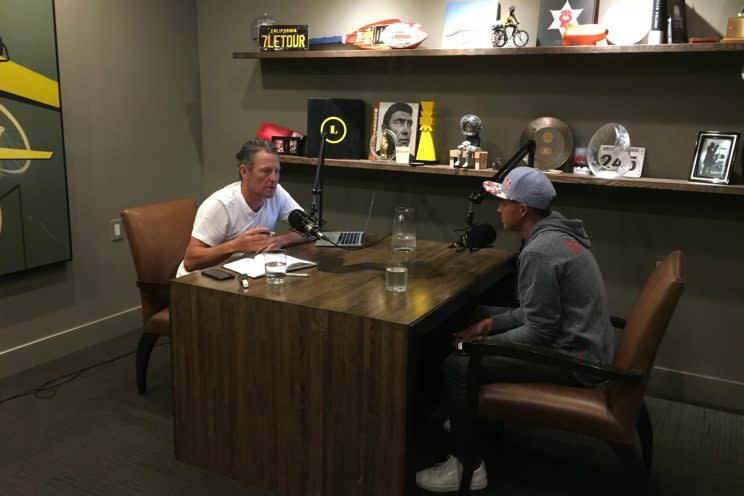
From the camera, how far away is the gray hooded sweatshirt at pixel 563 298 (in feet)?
7.17

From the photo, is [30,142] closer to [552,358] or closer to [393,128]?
[393,128]

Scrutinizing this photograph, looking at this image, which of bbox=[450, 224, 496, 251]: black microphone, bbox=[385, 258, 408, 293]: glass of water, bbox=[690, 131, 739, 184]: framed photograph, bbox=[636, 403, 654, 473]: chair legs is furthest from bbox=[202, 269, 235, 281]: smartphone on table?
bbox=[690, 131, 739, 184]: framed photograph

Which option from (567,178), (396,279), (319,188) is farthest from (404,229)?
(567,178)

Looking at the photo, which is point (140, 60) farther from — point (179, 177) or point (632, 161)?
point (632, 161)

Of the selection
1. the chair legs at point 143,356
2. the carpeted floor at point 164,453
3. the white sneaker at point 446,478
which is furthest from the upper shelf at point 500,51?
the white sneaker at point 446,478

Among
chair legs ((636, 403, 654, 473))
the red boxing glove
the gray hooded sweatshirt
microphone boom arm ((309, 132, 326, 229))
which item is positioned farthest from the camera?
the red boxing glove

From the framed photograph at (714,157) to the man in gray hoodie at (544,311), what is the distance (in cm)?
111

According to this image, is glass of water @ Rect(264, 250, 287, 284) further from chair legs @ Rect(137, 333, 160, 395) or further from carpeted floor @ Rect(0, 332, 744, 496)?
chair legs @ Rect(137, 333, 160, 395)

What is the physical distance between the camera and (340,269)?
103 inches

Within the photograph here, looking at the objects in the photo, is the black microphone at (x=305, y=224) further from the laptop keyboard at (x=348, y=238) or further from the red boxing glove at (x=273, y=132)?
the red boxing glove at (x=273, y=132)

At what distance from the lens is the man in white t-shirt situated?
280 centimetres

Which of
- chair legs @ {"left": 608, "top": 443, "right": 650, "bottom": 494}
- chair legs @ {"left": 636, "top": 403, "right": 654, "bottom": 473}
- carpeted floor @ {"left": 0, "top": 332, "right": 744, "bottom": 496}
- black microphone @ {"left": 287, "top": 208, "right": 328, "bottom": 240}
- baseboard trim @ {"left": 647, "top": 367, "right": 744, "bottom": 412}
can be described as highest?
black microphone @ {"left": 287, "top": 208, "right": 328, "bottom": 240}

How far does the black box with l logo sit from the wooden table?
1573 millimetres

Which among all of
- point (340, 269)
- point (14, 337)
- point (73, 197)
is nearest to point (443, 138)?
point (340, 269)
